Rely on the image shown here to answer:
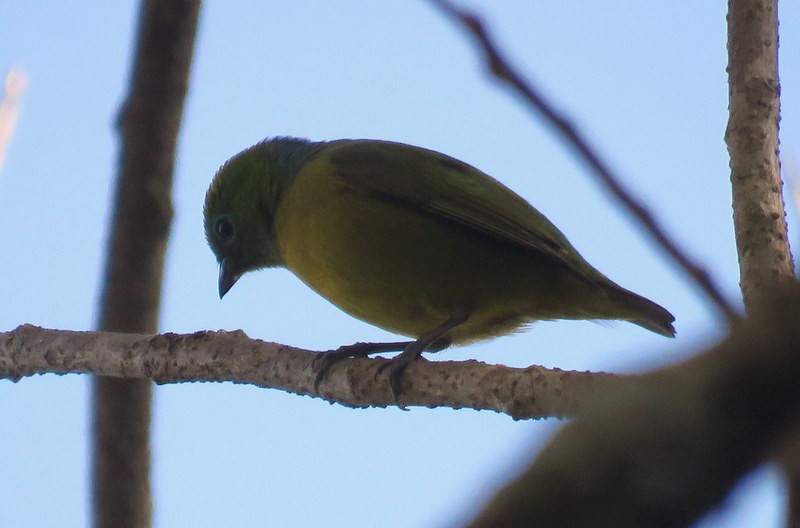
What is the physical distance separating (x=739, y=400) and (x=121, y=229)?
11.9 ft

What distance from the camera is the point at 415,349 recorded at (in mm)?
3916

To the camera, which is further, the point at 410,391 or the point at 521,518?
the point at 410,391

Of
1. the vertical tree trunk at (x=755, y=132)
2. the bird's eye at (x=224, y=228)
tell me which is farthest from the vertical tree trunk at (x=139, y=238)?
Result: the vertical tree trunk at (x=755, y=132)

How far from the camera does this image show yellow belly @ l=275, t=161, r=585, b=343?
4395mm

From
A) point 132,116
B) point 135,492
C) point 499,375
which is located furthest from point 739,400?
point 132,116

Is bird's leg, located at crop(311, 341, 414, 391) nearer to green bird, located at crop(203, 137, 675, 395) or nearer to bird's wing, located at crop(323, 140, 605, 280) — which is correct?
green bird, located at crop(203, 137, 675, 395)

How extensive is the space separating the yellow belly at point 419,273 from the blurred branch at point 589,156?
317 cm

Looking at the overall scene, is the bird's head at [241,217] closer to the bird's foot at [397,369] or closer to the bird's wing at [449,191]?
the bird's wing at [449,191]

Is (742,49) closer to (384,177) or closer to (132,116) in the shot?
(384,177)

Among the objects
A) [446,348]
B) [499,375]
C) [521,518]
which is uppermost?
[446,348]

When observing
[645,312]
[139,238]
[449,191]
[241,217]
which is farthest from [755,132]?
[241,217]

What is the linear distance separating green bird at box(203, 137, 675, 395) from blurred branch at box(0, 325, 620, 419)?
1.44ft

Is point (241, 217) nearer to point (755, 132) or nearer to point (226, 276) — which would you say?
point (226, 276)

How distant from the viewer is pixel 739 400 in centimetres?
64
